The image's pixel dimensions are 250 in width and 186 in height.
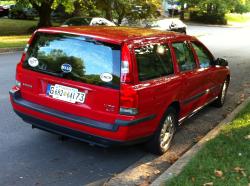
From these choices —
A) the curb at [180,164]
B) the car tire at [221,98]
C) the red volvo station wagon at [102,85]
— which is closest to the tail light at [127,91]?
the red volvo station wagon at [102,85]

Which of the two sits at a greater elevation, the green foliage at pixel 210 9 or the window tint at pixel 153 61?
the window tint at pixel 153 61

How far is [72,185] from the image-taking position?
5051mm

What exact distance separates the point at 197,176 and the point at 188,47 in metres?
2.61

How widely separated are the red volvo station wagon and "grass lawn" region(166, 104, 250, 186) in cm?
69

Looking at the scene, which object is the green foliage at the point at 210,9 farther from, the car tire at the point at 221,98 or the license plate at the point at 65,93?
the license plate at the point at 65,93

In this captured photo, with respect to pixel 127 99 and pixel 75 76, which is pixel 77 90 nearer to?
pixel 75 76

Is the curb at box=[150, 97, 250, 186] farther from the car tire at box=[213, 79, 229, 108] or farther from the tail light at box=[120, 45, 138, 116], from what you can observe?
the car tire at box=[213, 79, 229, 108]

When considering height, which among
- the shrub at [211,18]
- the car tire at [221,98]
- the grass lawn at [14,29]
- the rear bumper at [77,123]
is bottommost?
the shrub at [211,18]

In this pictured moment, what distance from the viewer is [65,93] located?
5.45 m

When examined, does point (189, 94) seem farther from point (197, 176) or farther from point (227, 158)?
point (197, 176)

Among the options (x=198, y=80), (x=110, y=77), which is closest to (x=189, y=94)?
(x=198, y=80)

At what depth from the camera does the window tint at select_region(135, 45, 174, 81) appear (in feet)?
18.1

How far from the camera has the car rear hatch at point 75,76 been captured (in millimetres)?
5241

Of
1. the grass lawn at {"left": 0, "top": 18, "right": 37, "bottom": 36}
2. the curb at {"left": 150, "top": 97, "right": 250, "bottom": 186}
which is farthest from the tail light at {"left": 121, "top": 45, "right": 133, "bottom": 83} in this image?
the grass lawn at {"left": 0, "top": 18, "right": 37, "bottom": 36}
